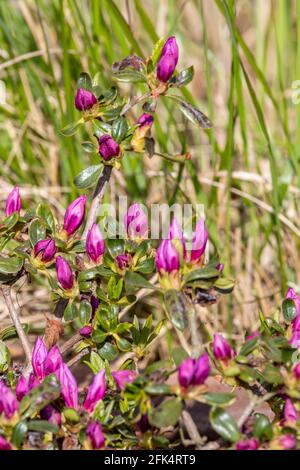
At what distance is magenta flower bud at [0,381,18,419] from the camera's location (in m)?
1.08

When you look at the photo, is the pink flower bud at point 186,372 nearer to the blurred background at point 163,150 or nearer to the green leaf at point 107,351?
the green leaf at point 107,351

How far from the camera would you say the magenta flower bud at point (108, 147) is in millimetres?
1331

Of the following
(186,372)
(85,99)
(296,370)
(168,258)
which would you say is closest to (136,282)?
(168,258)

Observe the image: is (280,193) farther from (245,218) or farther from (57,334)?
(57,334)

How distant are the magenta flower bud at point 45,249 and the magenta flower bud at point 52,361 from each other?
16 cm

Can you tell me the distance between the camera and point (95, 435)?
42.8 inches

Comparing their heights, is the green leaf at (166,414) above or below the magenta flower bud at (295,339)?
below

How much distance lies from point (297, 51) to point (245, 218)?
1.79 ft

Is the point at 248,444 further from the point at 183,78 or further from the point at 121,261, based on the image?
the point at 183,78

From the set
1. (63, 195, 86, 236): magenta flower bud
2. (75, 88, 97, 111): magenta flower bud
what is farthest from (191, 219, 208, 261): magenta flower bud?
(75, 88, 97, 111): magenta flower bud

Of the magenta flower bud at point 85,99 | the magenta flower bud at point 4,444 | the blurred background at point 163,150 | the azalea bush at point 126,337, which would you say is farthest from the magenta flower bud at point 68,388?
the blurred background at point 163,150

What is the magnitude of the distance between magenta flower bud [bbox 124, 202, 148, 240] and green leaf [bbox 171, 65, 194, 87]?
232 mm

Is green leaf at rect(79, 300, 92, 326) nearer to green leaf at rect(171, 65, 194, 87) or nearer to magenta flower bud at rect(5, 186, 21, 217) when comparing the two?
magenta flower bud at rect(5, 186, 21, 217)

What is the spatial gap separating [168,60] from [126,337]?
482mm
